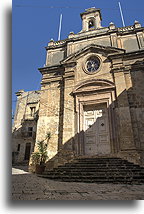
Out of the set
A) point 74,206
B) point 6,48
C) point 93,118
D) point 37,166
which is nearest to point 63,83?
point 93,118

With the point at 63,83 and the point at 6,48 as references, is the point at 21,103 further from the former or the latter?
the point at 6,48

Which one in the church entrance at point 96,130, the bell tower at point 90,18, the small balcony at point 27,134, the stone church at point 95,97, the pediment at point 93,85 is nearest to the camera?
the stone church at point 95,97

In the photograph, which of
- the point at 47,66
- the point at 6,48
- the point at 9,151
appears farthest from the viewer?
the point at 47,66

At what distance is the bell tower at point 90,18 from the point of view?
12.7 metres

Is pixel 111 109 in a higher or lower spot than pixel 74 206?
higher

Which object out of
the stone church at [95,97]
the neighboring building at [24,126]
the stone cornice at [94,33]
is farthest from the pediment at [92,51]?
the neighboring building at [24,126]

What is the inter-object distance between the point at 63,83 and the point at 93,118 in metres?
3.13

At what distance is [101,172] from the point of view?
18.5 feet

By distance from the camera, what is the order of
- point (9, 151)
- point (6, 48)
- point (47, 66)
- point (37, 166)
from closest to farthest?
point (9, 151) → point (6, 48) → point (37, 166) → point (47, 66)

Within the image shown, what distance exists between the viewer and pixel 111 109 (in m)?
8.40

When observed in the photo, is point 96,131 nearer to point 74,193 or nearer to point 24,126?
point 74,193

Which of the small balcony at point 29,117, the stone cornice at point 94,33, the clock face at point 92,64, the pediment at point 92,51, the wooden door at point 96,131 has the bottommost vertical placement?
the wooden door at point 96,131

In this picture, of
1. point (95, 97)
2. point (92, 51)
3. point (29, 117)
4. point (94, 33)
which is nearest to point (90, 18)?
point (94, 33)

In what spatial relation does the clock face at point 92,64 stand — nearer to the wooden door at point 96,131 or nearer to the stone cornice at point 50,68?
the stone cornice at point 50,68
